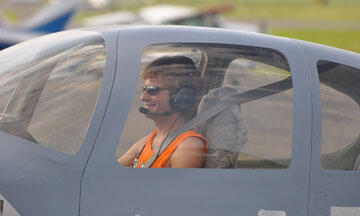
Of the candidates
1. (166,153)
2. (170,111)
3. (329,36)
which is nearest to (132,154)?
(166,153)

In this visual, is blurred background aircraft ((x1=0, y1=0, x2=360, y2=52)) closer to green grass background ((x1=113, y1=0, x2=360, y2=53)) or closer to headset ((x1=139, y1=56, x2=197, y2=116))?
green grass background ((x1=113, y1=0, x2=360, y2=53))

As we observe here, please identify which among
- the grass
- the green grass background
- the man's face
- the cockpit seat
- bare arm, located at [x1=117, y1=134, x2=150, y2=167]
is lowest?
bare arm, located at [x1=117, y1=134, x2=150, y2=167]

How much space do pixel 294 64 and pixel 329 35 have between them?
34858mm

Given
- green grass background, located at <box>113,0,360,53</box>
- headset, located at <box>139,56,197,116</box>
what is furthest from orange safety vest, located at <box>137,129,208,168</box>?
green grass background, located at <box>113,0,360,53</box>

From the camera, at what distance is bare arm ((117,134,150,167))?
303 cm

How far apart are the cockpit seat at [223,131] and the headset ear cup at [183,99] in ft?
0.17

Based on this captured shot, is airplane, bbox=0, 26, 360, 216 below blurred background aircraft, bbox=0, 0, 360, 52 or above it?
below

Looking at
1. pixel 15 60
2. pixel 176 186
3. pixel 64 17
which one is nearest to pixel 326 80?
pixel 176 186

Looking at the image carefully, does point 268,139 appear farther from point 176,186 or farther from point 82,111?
point 82,111

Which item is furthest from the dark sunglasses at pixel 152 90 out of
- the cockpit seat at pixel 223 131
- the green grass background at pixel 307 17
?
the green grass background at pixel 307 17

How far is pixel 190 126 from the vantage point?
124 inches

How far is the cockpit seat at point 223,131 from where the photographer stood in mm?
3121

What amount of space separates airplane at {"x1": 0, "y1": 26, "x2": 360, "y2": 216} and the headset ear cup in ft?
0.20

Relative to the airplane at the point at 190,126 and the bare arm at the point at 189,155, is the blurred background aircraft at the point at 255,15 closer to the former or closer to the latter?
the airplane at the point at 190,126
